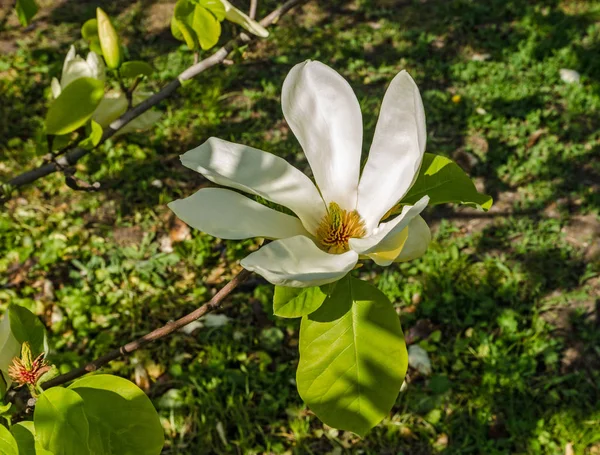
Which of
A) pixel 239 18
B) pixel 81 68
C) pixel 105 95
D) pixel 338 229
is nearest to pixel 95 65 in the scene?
pixel 81 68

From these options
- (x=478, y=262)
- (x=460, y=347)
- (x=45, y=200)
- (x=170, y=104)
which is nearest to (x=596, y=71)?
(x=478, y=262)

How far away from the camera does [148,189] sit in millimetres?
2738

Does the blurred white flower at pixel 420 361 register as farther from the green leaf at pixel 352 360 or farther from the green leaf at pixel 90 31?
the green leaf at pixel 90 31

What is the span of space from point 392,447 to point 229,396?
Answer: 2.01ft

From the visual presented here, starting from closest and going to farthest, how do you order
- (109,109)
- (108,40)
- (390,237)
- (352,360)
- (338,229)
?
(390,237)
(352,360)
(338,229)
(108,40)
(109,109)

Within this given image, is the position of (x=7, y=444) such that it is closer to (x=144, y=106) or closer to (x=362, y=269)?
(x=144, y=106)

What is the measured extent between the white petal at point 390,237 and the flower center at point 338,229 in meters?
0.12

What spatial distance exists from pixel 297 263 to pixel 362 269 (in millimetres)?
1753

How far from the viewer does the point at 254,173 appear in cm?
87

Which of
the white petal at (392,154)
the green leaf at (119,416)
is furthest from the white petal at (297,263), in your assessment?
the green leaf at (119,416)

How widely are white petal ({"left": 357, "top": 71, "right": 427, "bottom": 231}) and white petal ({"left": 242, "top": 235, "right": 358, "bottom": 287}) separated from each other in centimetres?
13

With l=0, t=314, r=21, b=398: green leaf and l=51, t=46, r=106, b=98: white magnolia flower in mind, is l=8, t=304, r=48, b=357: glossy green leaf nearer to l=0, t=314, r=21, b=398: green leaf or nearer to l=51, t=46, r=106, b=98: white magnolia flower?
l=0, t=314, r=21, b=398: green leaf

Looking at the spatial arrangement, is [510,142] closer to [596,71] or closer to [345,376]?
[596,71]

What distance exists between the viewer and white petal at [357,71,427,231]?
0.83 metres
